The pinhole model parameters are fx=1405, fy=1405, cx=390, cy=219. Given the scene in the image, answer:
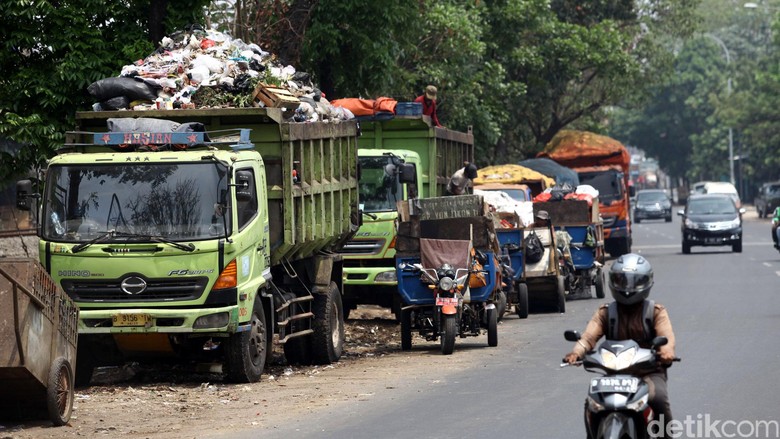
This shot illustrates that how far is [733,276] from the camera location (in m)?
30.4

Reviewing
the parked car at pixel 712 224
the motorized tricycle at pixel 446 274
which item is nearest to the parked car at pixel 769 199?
the parked car at pixel 712 224

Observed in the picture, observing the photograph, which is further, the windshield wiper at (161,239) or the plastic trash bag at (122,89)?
the plastic trash bag at (122,89)

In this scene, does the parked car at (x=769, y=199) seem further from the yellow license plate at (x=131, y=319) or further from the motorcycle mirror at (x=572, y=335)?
the motorcycle mirror at (x=572, y=335)

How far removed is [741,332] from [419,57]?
1594cm

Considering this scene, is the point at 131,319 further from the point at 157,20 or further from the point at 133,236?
the point at 157,20

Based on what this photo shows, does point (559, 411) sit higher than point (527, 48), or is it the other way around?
point (527, 48)

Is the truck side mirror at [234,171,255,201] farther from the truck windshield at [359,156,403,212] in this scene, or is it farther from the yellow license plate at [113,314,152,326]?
the truck windshield at [359,156,403,212]

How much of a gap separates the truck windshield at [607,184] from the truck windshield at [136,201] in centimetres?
2640

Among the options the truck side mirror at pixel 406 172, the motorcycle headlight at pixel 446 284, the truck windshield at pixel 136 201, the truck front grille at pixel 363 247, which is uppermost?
the truck side mirror at pixel 406 172

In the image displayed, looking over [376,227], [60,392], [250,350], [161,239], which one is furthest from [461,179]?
[60,392]

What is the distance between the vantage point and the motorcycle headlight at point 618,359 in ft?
25.9

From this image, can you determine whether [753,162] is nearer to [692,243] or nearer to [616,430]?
[692,243]

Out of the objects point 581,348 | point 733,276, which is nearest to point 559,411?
point 581,348

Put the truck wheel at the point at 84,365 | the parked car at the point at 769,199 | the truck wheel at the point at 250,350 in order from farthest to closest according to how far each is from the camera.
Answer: the parked car at the point at 769,199 → the truck wheel at the point at 84,365 → the truck wheel at the point at 250,350
